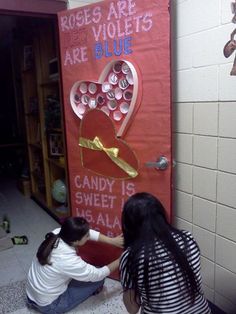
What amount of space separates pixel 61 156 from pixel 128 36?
1.54 meters

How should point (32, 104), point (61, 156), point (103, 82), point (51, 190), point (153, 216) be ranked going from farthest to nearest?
point (32, 104) < point (51, 190) < point (61, 156) < point (103, 82) < point (153, 216)

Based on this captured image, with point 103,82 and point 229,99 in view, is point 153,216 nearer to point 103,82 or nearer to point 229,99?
point 229,99

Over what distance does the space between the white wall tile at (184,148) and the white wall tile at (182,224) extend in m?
0.35

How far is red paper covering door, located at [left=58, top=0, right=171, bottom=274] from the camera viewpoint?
1.52m

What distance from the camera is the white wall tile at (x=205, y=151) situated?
1.47 m

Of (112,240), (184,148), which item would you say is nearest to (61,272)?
(112,240)

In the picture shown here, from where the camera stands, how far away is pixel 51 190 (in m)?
3.04

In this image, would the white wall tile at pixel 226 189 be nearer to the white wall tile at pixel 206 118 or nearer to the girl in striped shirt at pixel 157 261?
the white wall tile at pixel 206 118

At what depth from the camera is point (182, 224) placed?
1.75 m

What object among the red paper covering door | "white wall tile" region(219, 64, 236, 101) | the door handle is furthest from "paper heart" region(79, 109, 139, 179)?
"white wall tile" region(219, 64, 236, 101)

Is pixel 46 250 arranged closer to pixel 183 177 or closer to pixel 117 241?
pixel 117 241

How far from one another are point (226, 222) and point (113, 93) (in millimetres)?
893

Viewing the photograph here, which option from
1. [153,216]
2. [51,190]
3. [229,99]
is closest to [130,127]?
[229,99]

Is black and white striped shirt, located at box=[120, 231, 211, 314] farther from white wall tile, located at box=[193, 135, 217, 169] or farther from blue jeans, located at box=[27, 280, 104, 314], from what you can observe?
blue jeans, located at box=[27, 280, 104, 314]
